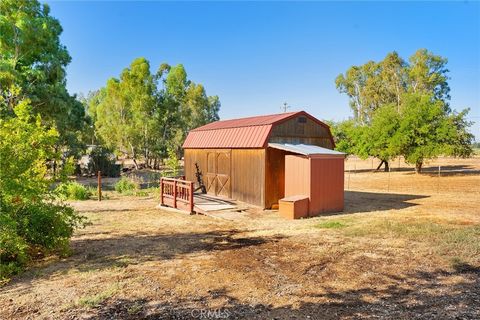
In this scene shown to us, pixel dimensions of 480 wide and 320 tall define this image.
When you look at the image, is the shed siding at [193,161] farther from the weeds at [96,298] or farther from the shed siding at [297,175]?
the weeds at [96,298]

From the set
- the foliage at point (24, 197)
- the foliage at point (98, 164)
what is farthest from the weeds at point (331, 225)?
the foliage at point (98, 164)

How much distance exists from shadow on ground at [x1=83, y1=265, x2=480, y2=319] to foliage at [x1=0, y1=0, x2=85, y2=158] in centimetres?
1868

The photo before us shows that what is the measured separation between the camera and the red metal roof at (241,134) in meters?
14.2

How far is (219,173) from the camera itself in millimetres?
16828

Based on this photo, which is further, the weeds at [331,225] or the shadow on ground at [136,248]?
the weeds at [331,225]

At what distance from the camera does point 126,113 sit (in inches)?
1613

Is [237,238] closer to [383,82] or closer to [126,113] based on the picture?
[126,113]

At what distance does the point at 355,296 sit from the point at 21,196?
700cm

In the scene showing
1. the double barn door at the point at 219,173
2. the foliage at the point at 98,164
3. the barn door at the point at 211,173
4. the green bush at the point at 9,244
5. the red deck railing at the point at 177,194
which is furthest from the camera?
the foliage at the point at 98,164

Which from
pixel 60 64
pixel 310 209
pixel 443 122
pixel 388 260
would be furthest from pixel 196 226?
pixel 443 122

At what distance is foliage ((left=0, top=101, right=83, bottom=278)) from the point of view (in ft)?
22.2

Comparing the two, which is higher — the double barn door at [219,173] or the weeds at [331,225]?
the double barn door at [219,173]

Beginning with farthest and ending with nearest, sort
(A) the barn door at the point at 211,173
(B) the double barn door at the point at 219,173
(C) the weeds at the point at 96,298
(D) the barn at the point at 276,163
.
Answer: (A) the barn door at the point at 211,173 → (B) the double barn door at the point at 219,173 → (D) the barn at the point at 276,163 → (C) the weeds at the point at 96,298

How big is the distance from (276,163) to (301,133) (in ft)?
8.12
